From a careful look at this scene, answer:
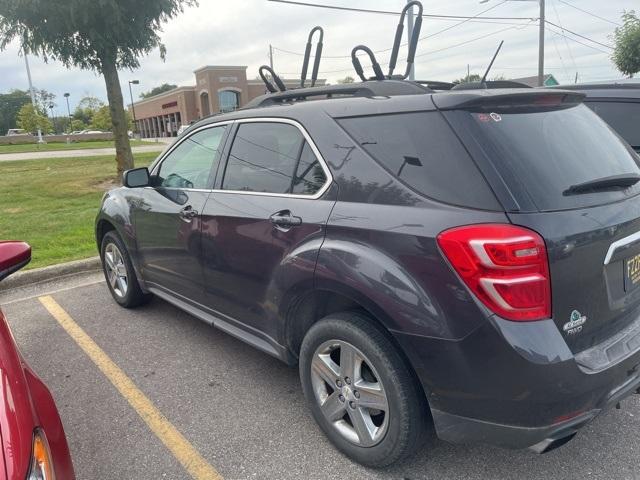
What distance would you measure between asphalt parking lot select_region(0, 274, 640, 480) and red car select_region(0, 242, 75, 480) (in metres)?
0.88

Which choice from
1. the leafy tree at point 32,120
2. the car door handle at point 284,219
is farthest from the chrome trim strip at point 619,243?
the leafy tree at point 32,120

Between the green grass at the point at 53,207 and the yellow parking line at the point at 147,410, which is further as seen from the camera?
the green grass at the point at 53,207

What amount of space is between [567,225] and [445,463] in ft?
4.26

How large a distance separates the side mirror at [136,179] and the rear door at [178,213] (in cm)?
7

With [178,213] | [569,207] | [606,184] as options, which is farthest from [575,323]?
[178,213]

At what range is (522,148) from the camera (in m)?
2.10

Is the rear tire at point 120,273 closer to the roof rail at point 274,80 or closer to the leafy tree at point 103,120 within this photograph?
the roof rail at point 274,80

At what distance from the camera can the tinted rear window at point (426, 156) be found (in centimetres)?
200

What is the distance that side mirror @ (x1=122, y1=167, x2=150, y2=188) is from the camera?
154 inches

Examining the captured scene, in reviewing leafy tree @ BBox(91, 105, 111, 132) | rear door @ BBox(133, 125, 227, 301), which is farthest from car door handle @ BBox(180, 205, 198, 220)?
leafy tree @ BBox(91, 105, 111, 132)

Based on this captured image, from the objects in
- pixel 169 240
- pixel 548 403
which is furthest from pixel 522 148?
pixel 169 240

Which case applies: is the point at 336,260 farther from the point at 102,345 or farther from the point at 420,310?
the point at 102,345

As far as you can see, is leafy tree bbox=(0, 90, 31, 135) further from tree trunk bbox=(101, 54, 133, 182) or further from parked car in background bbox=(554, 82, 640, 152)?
parked car in background bbox=(554, 82, 640, 152)

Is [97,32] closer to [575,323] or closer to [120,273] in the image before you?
[120,273]
